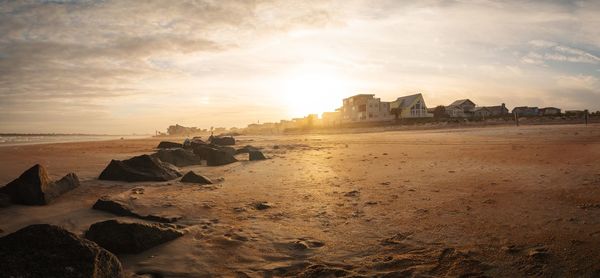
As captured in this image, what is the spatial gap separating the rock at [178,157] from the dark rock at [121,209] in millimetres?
7712

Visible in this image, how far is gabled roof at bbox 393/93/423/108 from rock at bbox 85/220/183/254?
6063 cm

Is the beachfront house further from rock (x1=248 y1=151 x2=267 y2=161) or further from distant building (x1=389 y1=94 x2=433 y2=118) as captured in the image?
rock (x1=248 y1=151 x2=267 y2=161)

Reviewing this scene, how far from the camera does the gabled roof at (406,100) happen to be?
5959cm

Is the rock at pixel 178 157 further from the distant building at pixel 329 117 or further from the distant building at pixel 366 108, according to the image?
the distant building at pixel 329 117

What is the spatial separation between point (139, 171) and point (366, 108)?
190 feet

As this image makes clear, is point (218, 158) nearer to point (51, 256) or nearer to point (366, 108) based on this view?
point (51, 256)

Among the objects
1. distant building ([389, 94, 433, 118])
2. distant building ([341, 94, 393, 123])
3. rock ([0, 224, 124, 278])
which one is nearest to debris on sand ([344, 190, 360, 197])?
rock ([0, 224, 124, 278])

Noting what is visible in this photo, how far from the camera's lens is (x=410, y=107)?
59.5m

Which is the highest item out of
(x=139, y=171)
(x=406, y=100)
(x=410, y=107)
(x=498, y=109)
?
(x=406, y=100)

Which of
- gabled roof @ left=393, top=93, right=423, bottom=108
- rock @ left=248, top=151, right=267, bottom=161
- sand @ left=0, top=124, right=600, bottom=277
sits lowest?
sand @ left=0, top=124, right=600, bottom=277

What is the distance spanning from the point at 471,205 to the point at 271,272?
401 cm

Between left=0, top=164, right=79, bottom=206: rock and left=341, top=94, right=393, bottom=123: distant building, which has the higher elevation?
left=341, top=94, right=393, bottom=123: distant building

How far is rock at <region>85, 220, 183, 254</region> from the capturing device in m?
3.91

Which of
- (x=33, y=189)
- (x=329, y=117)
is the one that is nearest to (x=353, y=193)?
(x=33, y=189)
